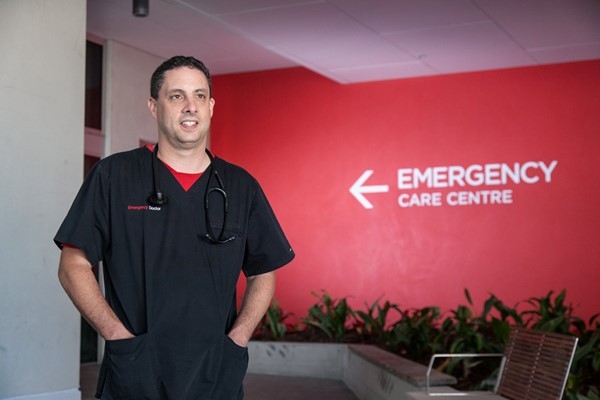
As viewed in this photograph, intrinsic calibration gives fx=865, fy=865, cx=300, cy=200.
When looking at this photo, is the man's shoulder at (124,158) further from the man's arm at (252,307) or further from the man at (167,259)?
the man's arm at (252,307)

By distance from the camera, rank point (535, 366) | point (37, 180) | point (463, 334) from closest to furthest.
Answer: point (535, 366) < point (37, 180) < point (463, 334)

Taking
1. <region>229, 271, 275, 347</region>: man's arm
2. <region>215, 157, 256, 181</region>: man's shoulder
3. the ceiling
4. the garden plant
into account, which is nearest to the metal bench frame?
the garden plant

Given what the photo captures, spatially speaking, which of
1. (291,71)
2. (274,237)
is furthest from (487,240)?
(274,237)

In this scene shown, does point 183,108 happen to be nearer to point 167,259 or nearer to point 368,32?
point 167,259

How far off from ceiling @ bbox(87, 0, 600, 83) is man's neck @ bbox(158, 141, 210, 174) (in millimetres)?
4356

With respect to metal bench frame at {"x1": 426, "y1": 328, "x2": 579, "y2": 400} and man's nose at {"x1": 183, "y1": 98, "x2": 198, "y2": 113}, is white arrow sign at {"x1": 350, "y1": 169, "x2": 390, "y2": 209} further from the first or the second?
man's nose at {"x1": 183, "y1": 98, "x2": 198, "y2": 113}

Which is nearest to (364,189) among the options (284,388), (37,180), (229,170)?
(284,388)

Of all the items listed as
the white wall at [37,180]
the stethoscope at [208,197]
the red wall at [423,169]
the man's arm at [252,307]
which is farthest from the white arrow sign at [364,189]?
the stethoscope at [208,197]

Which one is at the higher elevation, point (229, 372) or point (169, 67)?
point (169, 67)

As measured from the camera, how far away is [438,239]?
8727 millimetres

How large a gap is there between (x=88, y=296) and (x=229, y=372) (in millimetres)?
359

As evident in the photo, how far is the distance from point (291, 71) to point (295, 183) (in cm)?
122

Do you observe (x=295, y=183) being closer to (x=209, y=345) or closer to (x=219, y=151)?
(x=219, y=151)

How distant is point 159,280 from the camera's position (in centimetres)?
193
